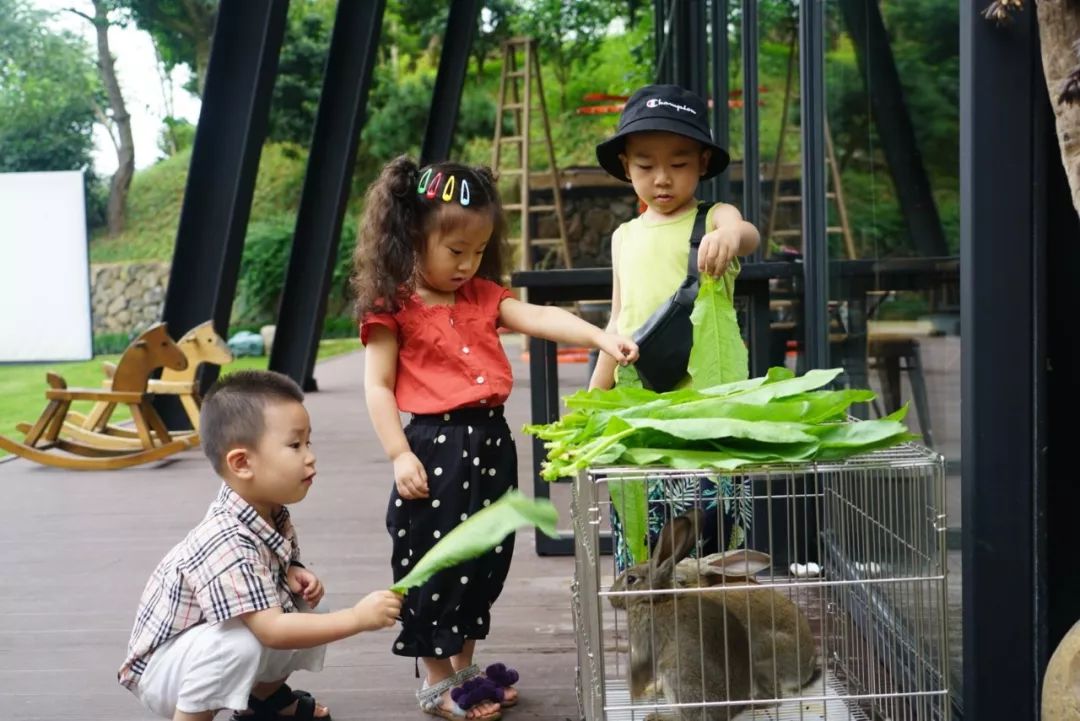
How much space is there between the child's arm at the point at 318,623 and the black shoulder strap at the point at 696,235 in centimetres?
89

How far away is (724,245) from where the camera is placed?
249 cm

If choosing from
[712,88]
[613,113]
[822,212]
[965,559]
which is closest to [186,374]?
[712,88]

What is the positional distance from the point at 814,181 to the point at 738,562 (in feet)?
7.98

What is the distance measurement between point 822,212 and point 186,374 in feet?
13.5

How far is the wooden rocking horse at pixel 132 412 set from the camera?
6742mm

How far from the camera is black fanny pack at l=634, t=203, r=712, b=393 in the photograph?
99.8 inches

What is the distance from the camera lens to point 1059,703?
1.69 m

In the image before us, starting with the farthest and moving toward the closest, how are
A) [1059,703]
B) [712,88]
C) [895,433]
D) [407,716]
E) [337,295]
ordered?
[337,295] → [712,88] → [407,716] → [895,433] → [1059,703]

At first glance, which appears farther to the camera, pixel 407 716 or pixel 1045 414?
pixel 407 716

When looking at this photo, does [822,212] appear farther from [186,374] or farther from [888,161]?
[186,374]

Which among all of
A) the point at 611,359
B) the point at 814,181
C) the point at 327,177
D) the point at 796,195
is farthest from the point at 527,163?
the point at 611,359

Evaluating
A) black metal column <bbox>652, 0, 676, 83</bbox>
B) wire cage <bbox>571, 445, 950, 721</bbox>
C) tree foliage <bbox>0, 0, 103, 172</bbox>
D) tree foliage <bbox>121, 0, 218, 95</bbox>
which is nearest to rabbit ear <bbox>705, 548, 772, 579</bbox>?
wire cage <bbox>571, 445, 950, 721</bbox>

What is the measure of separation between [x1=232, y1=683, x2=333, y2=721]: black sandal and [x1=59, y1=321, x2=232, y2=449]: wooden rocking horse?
4.40 m

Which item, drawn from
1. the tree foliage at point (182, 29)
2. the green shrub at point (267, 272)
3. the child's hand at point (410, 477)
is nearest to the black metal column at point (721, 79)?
the tree foliage at point (182, 29)
